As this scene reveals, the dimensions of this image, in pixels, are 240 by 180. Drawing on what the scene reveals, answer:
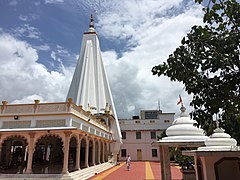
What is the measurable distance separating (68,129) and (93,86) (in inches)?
758

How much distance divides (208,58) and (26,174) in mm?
12191

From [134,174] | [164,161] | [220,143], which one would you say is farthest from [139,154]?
[220,143]

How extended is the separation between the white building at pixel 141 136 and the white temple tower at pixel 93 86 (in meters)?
4.97

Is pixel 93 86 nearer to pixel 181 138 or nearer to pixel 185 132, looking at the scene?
pixel 185 132

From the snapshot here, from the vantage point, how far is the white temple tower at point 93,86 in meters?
28.6

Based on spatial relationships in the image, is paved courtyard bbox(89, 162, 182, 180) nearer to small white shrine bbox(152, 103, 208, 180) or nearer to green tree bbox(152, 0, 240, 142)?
small white shrine bbox(152, 103, 208, 180)

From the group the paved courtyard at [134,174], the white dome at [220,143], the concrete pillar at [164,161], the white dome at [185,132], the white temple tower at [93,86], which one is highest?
the white temple tower at [93,86]

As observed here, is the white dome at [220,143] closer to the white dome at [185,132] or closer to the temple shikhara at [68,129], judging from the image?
the white dome at [185,132]

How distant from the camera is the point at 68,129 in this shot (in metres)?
12.3

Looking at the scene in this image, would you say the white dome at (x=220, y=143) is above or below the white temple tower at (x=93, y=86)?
below

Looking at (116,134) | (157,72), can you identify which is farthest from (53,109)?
(116,134)

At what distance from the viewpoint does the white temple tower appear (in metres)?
28.6

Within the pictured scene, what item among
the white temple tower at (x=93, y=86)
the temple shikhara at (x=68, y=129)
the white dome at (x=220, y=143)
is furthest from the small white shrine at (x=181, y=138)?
the white temple tower at (x=93, y=86)

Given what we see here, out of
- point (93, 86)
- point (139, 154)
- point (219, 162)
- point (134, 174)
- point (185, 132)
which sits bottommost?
point (134, 174)
